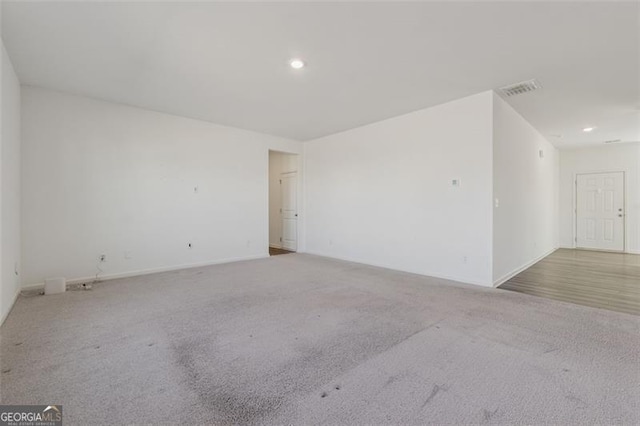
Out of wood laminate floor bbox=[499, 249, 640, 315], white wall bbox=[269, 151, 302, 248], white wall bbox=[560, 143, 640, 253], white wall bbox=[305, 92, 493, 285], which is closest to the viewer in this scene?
wood laminate floor bbox=[499, 249, 640, 315]

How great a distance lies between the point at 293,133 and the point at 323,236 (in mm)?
2575

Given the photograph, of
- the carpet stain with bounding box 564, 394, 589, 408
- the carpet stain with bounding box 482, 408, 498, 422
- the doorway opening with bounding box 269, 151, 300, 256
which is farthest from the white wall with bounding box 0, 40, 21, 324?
the carpet stain with bounding box 564, 394, 589, 408

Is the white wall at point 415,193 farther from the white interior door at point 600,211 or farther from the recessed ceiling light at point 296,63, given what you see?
the white interior door at point 600,211

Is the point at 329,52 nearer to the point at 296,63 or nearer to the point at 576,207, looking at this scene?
the point at 296,63

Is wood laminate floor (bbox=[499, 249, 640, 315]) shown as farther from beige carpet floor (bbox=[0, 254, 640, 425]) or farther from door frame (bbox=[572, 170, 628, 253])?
door frame (bbox=[572, 170, 628, 253])

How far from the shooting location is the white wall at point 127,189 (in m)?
4.00

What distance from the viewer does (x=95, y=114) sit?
4.41 metres

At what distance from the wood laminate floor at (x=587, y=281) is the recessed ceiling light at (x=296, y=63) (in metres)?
4.15

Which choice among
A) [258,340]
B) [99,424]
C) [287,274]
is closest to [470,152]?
[287,274]

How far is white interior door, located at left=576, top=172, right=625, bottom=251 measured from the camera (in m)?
7.12

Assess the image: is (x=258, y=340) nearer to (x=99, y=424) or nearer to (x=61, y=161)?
(x=99, y=424)

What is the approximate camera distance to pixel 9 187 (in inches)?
127

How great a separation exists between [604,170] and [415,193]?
633 cm

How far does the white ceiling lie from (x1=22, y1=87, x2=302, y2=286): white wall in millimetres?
484
